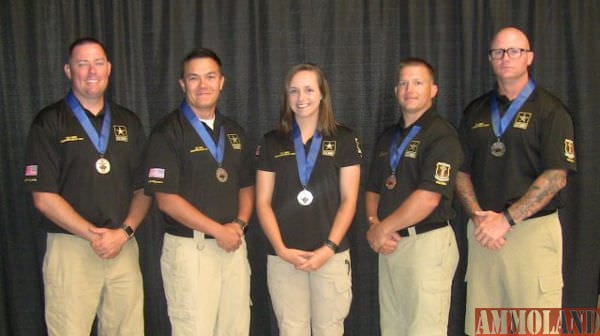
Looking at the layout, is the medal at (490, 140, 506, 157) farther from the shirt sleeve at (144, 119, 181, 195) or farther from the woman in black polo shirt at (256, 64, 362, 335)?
the shirt sleeve at (144, 119, 181, 195)

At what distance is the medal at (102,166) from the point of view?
3.04 meters

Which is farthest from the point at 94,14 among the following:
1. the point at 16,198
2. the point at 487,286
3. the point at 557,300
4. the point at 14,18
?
the point at 557,300

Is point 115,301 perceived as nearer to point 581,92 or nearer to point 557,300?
point 557,300

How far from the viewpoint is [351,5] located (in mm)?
4000

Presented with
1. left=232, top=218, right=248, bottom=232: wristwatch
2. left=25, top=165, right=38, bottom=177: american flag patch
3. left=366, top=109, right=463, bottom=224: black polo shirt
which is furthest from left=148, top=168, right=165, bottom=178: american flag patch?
left=366, top=109, right=463, bottom=224: black polo shirt

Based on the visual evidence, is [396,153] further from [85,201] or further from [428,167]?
[85,201]

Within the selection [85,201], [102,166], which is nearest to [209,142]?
[102,166]

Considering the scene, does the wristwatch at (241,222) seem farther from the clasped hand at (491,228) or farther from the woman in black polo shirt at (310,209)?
the clasped hand at (491,228)

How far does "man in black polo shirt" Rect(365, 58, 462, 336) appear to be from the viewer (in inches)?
118

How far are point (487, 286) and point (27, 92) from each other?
11.5ft

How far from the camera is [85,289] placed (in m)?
3.04

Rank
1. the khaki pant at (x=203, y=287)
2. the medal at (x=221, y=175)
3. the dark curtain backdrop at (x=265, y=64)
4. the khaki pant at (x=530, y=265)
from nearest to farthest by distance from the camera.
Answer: the khaki pant at (x=203, y=287), the medal at (x=221, y=175), the khaki pant at (x=530, y=265), the dark curtain backdrop at (x=265, y=64)


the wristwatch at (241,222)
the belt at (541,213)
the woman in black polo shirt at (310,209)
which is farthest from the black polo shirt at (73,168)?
the belt at (541,213)

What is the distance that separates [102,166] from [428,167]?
186 cm
